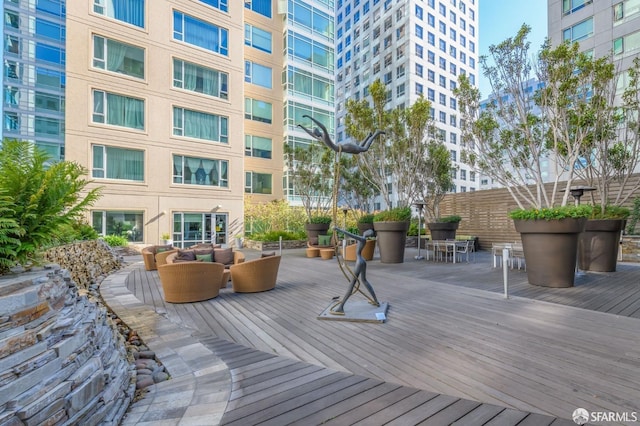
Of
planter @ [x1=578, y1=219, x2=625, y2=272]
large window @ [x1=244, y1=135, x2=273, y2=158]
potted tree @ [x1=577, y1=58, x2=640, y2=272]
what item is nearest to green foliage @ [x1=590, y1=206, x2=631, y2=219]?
potted tree @ [x1=577, y1=58, x2=640, y2=272]

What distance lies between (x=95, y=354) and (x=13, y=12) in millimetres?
34478

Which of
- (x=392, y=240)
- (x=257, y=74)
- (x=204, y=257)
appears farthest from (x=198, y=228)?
(x=257, y=74)

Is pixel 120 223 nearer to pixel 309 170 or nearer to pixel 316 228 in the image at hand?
pixel 316 228

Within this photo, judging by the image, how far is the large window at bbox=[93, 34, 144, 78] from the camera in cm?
1336

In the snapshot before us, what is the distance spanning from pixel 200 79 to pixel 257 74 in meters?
6.04

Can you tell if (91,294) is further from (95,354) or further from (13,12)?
(13,12)

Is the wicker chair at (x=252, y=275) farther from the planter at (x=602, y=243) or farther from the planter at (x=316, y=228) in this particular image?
the planter at (x=602, y=243)

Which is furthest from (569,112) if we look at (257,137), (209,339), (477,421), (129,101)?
(257,137)

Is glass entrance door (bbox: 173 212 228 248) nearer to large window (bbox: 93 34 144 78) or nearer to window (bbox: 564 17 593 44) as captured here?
large window (bbox: 93 34 144 78)

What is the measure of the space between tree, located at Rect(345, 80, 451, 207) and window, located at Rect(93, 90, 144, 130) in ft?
34.1

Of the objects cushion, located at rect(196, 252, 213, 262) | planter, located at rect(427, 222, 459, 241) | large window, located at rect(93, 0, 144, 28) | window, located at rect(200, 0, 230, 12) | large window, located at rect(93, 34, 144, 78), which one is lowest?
cushion, located at rect(196, 252, 213, 262)

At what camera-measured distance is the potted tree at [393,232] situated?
948 cm

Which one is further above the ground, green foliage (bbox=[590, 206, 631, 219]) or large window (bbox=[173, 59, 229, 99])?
large window (bbox=[173, 59, 229, 99])

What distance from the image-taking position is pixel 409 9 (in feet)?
113
